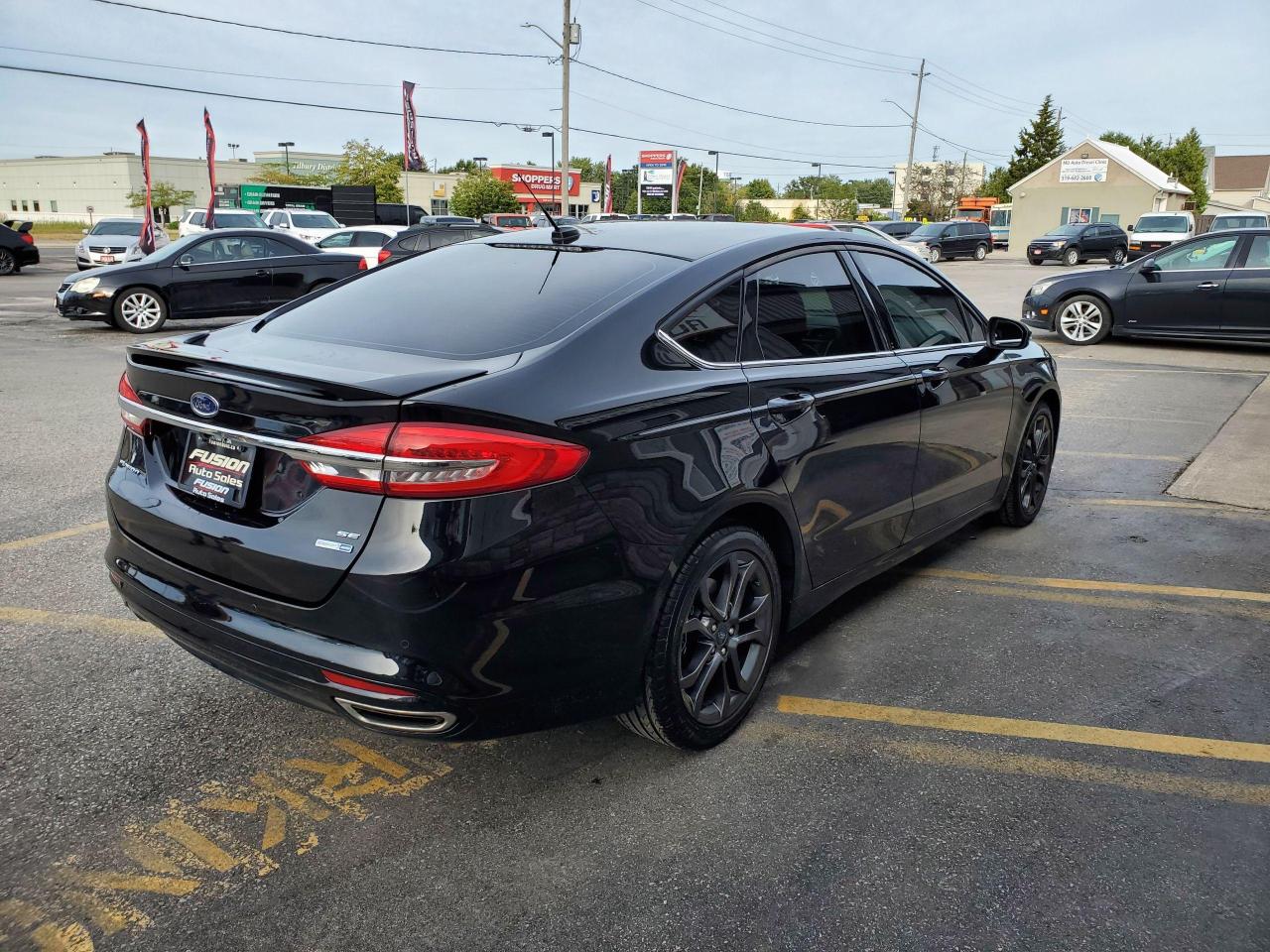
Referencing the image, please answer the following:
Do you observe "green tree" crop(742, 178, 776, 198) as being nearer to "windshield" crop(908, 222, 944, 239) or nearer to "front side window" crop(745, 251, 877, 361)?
"windshield" crop(908, 222, 944, 239)

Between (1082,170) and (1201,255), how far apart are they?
171 ft

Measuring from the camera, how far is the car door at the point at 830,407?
3289mm

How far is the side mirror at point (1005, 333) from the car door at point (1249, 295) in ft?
34.4

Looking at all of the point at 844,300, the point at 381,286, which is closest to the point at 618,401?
the point at 381,286

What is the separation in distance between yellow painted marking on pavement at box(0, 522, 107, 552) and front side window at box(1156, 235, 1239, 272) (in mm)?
13774

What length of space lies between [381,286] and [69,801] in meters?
1.90

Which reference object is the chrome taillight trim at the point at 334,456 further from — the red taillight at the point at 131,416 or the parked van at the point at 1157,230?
the parked van at the point at 1157,230

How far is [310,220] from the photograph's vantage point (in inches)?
1158

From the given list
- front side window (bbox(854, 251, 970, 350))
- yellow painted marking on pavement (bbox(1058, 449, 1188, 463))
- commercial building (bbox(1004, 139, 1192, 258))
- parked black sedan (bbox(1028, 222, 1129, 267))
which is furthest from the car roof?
commercial building (bbox(1004, 139, 1192, 258))

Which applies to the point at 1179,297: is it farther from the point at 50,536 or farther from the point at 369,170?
the point at 369,170

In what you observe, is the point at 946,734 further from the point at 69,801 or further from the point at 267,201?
the point at 267,201

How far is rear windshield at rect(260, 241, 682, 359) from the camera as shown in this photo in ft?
9.46

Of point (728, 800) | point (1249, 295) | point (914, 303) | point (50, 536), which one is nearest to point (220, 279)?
point (50, 536)

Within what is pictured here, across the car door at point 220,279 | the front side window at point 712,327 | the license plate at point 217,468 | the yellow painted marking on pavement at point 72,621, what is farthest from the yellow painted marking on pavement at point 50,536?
the car door at point 220,279
